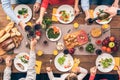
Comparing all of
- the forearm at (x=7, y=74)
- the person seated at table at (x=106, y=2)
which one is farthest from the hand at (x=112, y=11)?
the forearm at (x=7, y=74)

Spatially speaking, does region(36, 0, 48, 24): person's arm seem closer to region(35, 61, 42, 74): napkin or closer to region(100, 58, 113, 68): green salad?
region(35, 61, 42, 74): napkin

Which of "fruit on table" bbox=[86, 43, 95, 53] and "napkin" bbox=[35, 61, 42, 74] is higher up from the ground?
"fruit on table" bbox=[86, 43, 95, 53]

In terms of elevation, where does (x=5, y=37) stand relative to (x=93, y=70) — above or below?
above

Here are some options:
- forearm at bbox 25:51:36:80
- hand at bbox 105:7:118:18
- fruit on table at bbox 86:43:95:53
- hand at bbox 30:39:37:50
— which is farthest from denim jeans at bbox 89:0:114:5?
forearm at bbox 25:51:36:80

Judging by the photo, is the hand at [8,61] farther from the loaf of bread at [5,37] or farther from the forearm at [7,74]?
the loaf of bread at [5,37]

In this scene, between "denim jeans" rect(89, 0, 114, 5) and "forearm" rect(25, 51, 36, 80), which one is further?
"denim jeans" rect(89, 0, 114, 5)

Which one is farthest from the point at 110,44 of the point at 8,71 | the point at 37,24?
the point at 8,71

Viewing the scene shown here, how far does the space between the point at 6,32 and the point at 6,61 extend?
11.1 inches

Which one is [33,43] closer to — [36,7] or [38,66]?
[38,66]

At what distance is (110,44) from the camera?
4.11 metres

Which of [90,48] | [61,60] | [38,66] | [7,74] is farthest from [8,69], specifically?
[90,48]

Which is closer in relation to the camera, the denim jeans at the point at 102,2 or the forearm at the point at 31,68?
the forearm at the point at 31,68

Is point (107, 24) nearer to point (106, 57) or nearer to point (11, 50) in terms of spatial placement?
point (106, 57)

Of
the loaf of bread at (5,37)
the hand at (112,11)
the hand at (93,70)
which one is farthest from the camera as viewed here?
the loaf of bread at (5,37)
